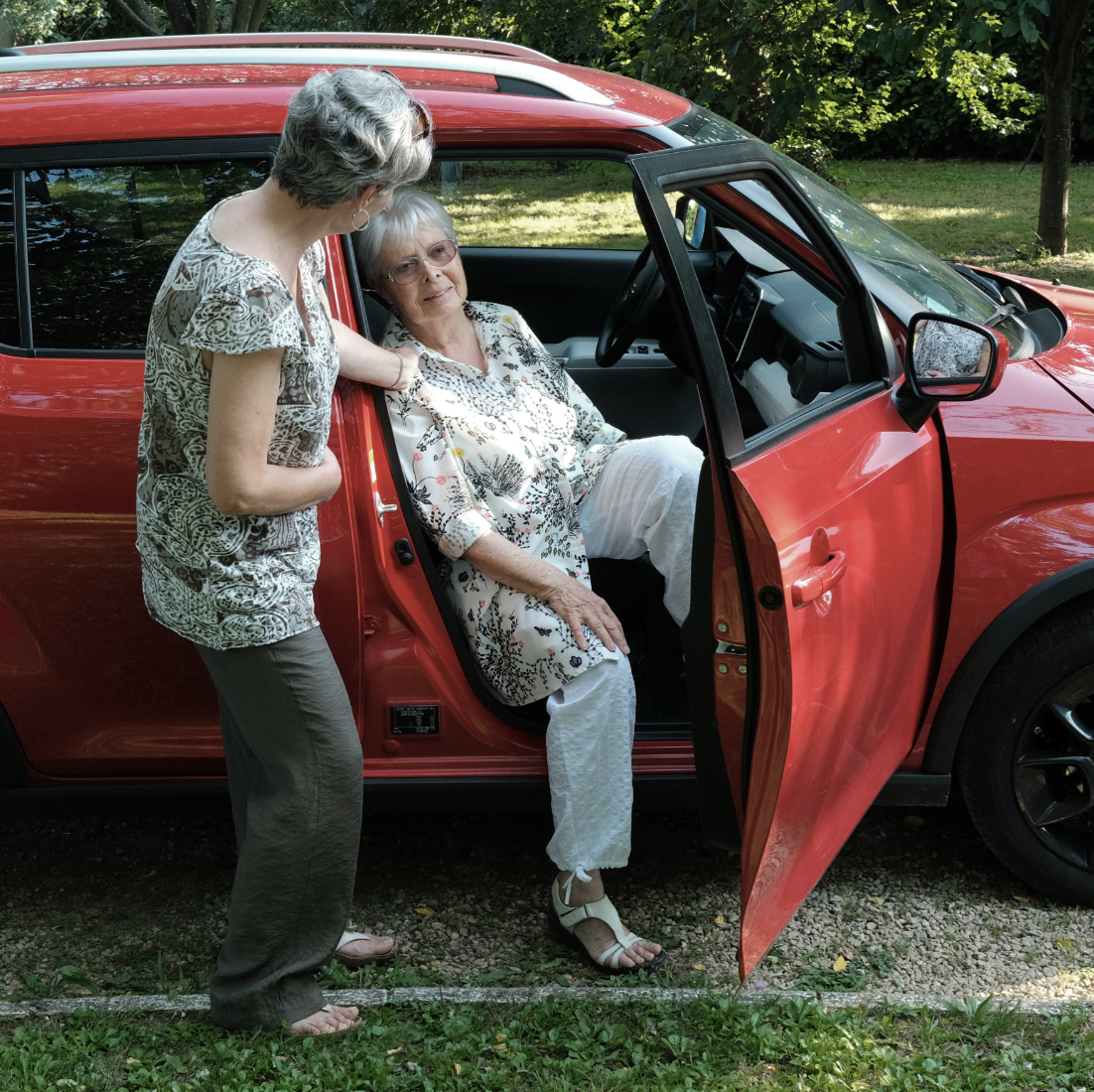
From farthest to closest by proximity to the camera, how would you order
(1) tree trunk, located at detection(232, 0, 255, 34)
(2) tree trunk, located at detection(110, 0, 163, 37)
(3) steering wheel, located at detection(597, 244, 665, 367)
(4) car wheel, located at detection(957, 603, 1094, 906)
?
(1) tree trunk, located at detection(232, 0, 255, 34)
(2) tree trunk, located at detection(110, 0, 163, 37)
(3) steering wheel, located at detection(597, 244, 665, 367)
(4) car wheel, located at detection(957, 603, 1094, 906)

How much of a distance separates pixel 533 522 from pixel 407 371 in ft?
1.40

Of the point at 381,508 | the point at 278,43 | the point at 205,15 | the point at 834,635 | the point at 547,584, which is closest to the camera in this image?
the point at 834,635

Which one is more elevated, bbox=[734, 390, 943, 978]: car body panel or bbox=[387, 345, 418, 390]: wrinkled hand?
bbox=[387, 345, 418, 390]: wrinkled hand

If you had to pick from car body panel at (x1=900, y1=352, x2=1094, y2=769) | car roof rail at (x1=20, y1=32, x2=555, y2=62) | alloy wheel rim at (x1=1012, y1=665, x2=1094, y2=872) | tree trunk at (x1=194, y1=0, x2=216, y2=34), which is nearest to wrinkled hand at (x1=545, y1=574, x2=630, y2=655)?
car body panel at (x1=900, y1=352, x2=1094, y2=769)

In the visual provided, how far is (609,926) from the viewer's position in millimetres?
2582

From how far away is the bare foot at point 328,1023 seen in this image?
7.68 ft

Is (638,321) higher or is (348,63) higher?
(348,63)

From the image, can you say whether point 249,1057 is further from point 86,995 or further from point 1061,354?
point 1061,354

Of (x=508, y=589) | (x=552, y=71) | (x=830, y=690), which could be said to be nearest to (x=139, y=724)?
(x=508, y=589)

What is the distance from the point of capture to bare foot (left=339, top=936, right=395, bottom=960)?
259 cm

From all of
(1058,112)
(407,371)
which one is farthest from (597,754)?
(1058,112)

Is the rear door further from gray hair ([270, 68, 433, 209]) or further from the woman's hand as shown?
gray hair ([270, 68, 433, 209])

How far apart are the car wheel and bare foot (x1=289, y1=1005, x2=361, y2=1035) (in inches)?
55.2

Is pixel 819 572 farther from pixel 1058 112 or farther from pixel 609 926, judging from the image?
pixel 1058 112
